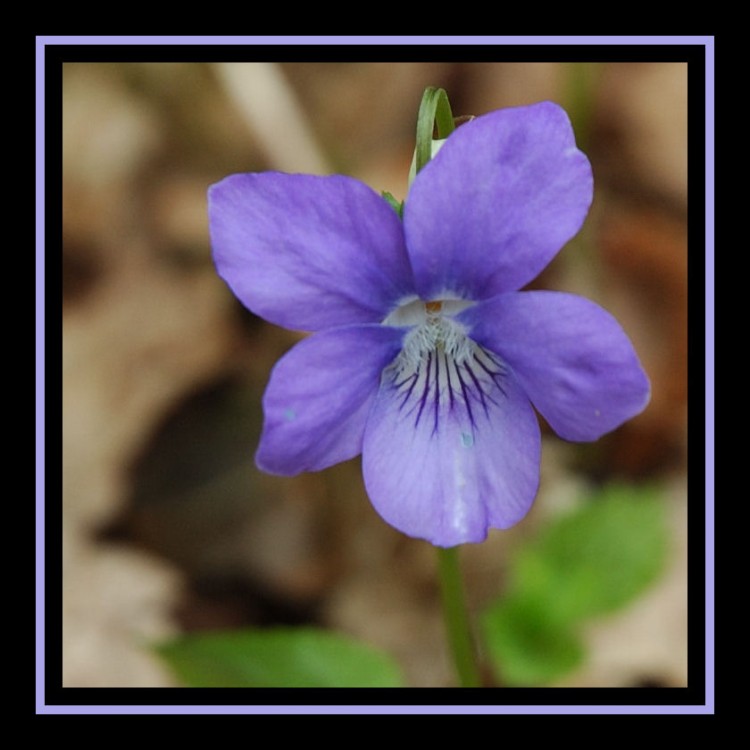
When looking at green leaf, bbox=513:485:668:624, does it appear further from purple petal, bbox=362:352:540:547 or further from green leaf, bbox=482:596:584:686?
purple petal, bbox=362:352:540:547

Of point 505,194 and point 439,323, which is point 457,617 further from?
point 505,194

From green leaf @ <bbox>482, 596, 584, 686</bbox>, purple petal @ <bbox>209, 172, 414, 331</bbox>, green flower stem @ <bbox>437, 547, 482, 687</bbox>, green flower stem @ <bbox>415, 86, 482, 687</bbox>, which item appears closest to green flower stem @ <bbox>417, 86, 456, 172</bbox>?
green flower stem @ <bbox>415, 86, 482, 687</bbox>

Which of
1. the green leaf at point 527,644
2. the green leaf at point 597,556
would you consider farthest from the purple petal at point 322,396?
the green leaf at point 597,556

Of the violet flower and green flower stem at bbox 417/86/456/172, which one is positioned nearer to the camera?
the violet flower

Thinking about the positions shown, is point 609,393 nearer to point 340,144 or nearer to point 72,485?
point 72,485
